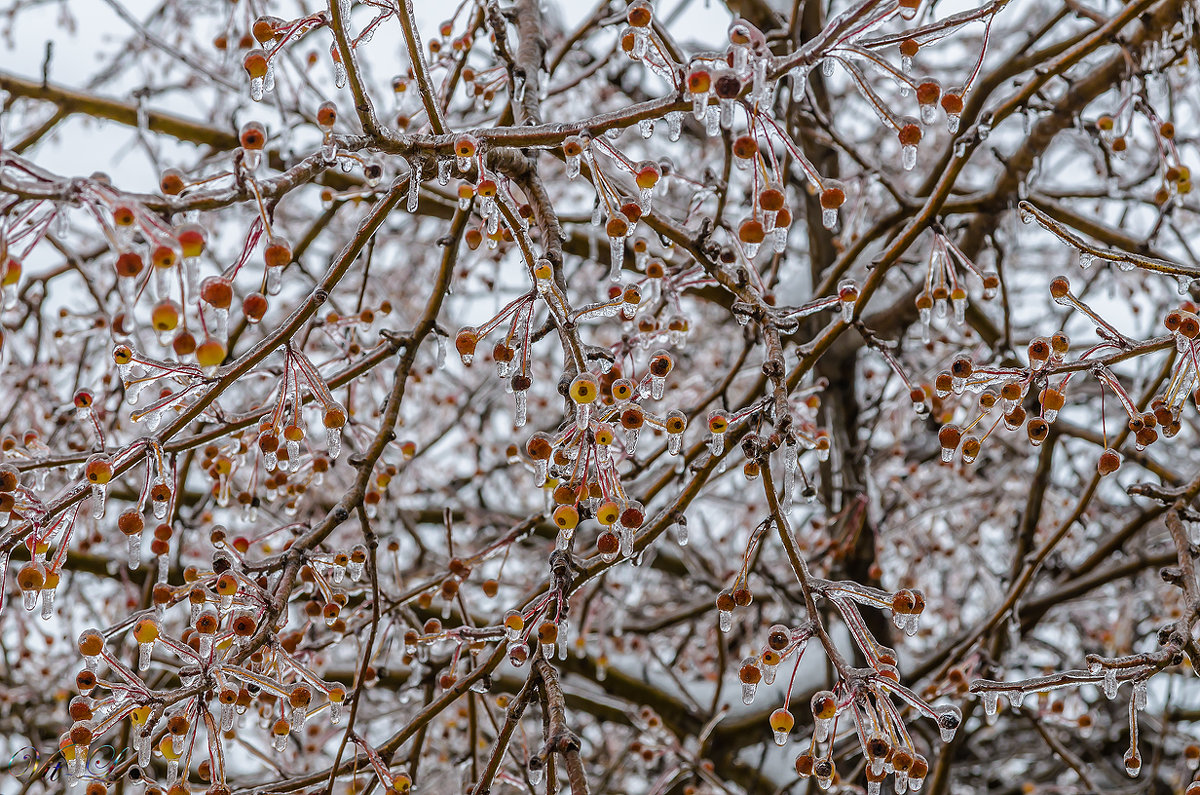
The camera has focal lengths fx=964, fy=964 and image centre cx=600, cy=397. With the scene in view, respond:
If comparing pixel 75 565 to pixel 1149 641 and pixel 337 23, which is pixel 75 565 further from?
pixel 1149 641

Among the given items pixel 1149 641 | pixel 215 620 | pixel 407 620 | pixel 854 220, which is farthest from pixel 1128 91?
pixel 1149 641

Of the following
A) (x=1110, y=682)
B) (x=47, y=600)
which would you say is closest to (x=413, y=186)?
(x=47, y=600)

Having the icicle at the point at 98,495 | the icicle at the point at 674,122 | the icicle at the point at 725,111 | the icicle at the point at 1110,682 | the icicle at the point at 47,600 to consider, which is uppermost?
the icicle at the point at 674,122

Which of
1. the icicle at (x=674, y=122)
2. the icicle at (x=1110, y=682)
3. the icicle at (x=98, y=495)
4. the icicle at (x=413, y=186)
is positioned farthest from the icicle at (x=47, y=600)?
the icicle at (x=1110, y=682)

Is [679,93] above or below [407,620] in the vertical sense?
above

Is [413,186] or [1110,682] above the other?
[413,186]

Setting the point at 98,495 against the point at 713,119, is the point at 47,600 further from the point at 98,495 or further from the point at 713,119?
the point at 713,119

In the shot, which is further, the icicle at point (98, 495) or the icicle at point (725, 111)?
the icicle at point (98, 495)

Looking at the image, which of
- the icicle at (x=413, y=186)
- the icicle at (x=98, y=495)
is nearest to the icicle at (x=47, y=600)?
the icicle at (x=98, y=495)

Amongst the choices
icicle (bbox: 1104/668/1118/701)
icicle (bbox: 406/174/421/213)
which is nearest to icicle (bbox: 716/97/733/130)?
icicle (bbox: 406/174/421/213)

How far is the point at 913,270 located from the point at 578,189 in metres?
1.91

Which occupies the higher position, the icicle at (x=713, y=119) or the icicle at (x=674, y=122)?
the icicle at (x=674, y=122)

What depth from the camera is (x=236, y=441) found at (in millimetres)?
1915

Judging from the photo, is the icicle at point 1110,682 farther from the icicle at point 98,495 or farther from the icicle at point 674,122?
the icicle at point 98,495
